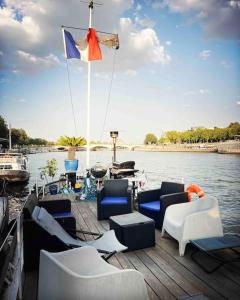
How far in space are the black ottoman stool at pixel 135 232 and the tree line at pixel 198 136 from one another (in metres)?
92.7

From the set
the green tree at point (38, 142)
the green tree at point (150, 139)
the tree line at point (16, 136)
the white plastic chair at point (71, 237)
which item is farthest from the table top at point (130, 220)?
the green tree at point (150, 139)

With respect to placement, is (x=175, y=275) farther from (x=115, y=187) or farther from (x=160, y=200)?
(x=115, y=187)

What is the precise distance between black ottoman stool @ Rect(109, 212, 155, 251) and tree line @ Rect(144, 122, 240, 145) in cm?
9275

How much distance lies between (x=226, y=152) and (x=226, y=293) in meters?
75.1

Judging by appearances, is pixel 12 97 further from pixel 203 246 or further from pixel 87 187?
pixel 203 246

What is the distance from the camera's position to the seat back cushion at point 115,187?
592 centimetres

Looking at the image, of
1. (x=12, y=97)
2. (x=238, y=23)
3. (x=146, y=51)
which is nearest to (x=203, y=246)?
(x=238, y=23)

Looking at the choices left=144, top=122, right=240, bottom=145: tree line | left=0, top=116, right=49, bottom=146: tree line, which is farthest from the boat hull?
left=144, top=122, right=240, bottom=145: tree line

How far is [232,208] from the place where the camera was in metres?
13.1

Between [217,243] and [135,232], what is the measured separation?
1.22 meters

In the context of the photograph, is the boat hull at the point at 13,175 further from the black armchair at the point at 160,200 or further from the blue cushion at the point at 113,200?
the black armchair at the point at 160,200

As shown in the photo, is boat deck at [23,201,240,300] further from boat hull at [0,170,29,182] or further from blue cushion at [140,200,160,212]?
boat hull at [0,170,29,182]

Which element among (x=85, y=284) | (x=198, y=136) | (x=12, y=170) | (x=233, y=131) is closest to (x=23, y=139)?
(x=12, y=170)

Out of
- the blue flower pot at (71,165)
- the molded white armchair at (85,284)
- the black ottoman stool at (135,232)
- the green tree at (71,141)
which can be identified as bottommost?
the black ottoman stool at (135,232)
